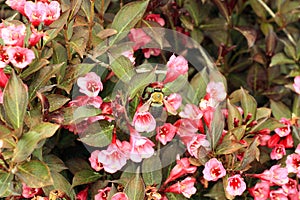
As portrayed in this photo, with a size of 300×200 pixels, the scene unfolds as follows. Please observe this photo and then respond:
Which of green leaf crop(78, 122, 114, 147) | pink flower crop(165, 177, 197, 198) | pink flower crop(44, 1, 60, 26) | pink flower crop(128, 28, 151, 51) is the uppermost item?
pink flower crop(44, 1, 60, 26)

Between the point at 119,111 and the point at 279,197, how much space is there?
56 centimetres

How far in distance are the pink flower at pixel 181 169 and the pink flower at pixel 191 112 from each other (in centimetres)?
12

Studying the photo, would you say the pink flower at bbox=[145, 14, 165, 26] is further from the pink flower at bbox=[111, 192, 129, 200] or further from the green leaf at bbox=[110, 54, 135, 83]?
the pink flower at bbox=[111, 192, 129, 200]

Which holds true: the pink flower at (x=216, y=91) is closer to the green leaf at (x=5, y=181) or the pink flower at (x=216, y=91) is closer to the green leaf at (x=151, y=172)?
the green leaf at (x=151, y=172)

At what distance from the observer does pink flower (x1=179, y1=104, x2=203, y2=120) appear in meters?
1.64

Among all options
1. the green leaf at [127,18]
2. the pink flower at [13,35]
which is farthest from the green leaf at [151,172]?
the pink flower at [13,35]

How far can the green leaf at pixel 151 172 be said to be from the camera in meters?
1.63

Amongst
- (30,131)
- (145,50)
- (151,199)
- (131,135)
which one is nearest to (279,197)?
(151,199)

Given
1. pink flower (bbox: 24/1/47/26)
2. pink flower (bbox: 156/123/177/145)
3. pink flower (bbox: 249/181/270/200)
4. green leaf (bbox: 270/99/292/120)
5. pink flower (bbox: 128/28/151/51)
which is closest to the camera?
pink flower (bbox: 24/1/47/26)

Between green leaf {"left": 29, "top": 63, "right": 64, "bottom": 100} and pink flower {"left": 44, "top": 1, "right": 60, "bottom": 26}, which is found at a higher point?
pink flower {"left": 44, "top": 1, "right": 60, "bottom": 26}

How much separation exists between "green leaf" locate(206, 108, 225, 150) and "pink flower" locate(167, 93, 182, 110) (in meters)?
0.10

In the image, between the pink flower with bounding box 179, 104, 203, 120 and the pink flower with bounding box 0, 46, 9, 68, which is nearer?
the pink flower with bounding box 0, 46, 9, 68

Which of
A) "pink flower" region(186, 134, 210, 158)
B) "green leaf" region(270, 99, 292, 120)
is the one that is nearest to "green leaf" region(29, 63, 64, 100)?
"pink flower" region(186, 134, 210, 158)

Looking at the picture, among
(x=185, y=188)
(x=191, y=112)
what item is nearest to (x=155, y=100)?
(x=191, y=112)
